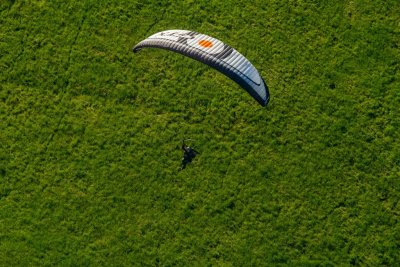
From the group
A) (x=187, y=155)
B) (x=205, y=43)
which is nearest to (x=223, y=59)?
(x=205, y=43)

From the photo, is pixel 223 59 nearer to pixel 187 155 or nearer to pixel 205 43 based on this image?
pixel 205 43

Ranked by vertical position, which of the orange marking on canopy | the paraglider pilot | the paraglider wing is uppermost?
the orange marking on canopy

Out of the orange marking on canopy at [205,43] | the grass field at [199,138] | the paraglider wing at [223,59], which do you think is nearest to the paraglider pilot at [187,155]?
the grass field at [199,138]

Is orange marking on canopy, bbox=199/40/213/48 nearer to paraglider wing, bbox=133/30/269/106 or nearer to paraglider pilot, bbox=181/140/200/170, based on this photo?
paraglider wing, bbox=133/30/269/106

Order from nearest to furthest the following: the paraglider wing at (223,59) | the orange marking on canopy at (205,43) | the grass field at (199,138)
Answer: the paraglider wing at (223,59)
the orange marking on canopy at (205,43)
the grass field at (199,138)

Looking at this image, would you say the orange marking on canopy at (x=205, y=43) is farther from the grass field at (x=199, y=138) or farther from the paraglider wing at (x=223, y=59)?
the grass field at (x=199, y=138)

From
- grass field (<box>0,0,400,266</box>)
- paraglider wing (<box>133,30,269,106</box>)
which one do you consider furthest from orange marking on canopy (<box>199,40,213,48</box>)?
grass field (<box>0,0,400,266</box>)

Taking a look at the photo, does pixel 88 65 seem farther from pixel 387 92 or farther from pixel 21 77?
pixel 387 92

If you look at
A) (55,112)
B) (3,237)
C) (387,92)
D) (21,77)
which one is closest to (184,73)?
(55,112)
